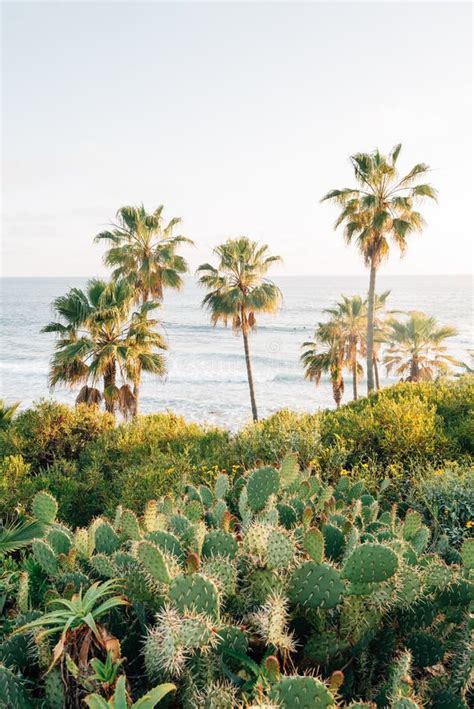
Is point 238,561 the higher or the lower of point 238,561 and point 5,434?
the higher

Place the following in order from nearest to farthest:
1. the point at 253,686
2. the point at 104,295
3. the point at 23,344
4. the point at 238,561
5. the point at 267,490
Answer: the point at 253,686
the point at 238,561
the point at 267,490
the point at 104,295
the point at 23,344

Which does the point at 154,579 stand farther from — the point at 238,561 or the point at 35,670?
the point at 35,670

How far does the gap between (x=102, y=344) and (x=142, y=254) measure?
6.04 metres

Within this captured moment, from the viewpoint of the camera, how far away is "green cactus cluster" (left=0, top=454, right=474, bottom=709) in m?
1.89

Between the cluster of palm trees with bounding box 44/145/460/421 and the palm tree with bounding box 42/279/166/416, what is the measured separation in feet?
0.09

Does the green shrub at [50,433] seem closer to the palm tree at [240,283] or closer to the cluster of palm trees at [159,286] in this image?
the cluster of palm trees at [159,286]

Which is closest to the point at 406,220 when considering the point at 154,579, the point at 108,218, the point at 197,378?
the point at 108,218

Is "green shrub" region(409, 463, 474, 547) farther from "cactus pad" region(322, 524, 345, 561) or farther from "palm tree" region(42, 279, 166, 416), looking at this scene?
"palm tree" region(42, 279, 166, 416)

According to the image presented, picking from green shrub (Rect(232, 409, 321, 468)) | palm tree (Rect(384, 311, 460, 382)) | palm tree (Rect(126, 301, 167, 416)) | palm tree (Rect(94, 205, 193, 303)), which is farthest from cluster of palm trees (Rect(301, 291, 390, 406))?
green shrub (Rect(232, 409, 321, 468))

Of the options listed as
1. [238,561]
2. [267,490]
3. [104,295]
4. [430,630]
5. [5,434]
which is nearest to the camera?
[238,561]

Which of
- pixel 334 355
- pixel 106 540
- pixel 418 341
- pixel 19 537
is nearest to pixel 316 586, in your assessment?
pixel 106 540

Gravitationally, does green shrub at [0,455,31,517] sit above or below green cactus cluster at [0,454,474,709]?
below

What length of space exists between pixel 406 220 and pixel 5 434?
50.1 feet

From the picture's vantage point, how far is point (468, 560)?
281 cm
